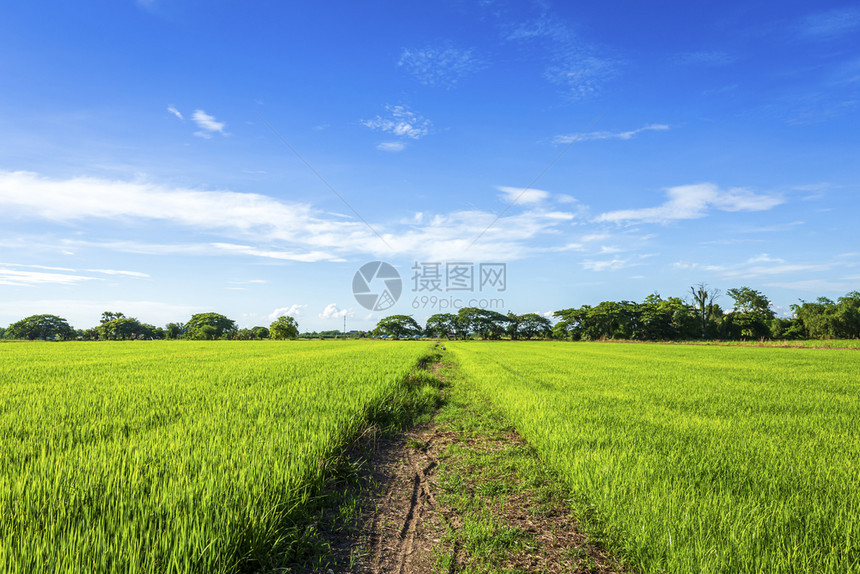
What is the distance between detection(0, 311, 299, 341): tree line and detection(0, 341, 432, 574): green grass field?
9196cm

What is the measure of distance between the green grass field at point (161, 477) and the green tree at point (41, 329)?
384 feet

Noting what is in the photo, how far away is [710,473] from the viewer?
3828 mm

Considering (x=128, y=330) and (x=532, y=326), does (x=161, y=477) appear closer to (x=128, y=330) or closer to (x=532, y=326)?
(x=532, y=326)

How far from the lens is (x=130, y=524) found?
7.64ft

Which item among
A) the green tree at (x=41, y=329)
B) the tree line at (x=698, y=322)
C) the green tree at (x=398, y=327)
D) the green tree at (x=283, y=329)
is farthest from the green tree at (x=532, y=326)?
the green tree at (x=41, y=329)

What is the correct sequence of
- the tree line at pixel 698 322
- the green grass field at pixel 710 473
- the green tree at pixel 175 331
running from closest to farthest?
1. the green grass field at pixel 710 473
2. the tree line at pixel 698 322
3. the green tree at pixel 175 331

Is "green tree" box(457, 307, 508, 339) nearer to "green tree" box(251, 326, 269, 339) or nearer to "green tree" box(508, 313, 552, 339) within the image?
"green tree" box(508, 313, 552, 339)

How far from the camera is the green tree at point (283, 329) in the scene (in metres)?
92.2

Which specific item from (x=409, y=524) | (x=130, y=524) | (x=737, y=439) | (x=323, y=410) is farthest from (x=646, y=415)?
(x=130, y=524)

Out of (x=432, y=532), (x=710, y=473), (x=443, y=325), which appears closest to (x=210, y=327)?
(x=443, y=325)

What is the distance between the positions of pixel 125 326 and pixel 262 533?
121600 mm

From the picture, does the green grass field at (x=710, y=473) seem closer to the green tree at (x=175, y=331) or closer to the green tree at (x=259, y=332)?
the green tree at (x=259, y=332)

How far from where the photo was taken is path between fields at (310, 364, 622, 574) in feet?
9.21

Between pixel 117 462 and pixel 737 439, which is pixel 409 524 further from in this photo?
pixel 737 439
